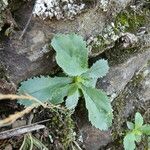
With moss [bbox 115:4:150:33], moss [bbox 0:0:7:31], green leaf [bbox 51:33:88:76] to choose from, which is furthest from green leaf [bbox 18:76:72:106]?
moss [bbox 115:4:150:33]

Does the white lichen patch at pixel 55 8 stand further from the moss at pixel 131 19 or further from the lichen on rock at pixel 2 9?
the moss at pixel 131 19

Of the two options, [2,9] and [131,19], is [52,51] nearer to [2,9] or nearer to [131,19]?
[2,9]

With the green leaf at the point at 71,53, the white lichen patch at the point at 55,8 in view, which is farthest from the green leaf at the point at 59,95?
the white lichen patch at the point at 55,8

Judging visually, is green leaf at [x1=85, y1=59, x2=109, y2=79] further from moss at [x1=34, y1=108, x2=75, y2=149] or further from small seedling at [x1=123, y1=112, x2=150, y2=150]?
small seedling at [x1=123, y1=112, x2=150, y2=150]

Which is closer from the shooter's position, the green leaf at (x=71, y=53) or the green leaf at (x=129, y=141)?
the green leaf at (x=71, y=53)

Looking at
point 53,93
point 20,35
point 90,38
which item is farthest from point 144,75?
point 20,35

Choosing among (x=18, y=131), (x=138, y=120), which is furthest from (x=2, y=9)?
(x=138, y=120)

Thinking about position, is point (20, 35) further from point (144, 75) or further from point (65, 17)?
point (144, 75)
